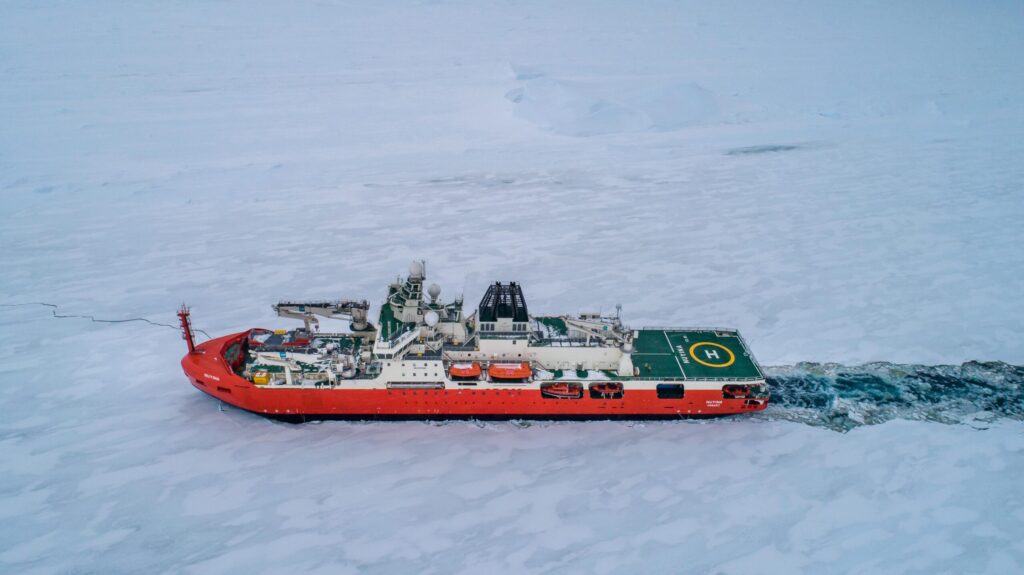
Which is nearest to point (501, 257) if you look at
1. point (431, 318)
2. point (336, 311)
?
point (431, 318)

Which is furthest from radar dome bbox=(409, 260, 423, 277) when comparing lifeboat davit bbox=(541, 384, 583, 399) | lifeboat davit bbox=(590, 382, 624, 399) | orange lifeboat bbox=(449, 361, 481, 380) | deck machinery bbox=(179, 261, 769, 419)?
lifeboat davit bbox=(590, 382, 624, 399)

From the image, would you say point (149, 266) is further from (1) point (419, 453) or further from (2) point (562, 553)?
(2) point (562, 553)

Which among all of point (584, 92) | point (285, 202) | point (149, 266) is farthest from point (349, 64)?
point (149, 266)

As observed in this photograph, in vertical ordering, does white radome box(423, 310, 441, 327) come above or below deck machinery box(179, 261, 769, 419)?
above

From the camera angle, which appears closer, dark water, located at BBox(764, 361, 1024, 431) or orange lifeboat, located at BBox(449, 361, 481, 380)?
orange lifeboat, located at BBox(449, 361, 481, 380)

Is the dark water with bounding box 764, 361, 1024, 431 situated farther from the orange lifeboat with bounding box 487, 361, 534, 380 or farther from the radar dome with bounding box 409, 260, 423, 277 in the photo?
the radar dome with bounding box 409, 260, 423, 277

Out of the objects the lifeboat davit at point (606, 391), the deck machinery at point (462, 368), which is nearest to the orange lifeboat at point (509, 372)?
the deck machinery at point (462, 368)

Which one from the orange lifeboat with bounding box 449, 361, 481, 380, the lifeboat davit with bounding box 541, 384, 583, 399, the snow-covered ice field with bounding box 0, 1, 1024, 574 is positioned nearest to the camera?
the snow-covered ice field with bounding box 0, 1, 1024, 574
